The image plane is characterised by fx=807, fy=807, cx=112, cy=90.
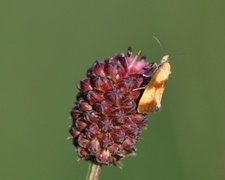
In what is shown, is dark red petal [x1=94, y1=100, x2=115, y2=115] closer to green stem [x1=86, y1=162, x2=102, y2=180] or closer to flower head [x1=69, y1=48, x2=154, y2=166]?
flower head [x1=69, y1=48, x2=154, y2=166]

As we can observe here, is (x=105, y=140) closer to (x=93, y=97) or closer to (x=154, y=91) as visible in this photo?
(x=93, y=97)

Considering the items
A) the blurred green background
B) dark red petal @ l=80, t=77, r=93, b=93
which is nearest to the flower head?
dark red petal @ l=80, t=77, r=93, b=93

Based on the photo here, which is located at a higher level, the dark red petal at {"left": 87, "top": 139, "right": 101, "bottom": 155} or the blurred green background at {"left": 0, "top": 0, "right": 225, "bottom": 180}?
the blurred green background at {"left": 0, "top": 0, "right": 225, "bottom": 180}

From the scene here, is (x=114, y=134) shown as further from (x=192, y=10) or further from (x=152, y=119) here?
(x=192, y=10)

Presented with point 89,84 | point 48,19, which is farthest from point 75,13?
point 89,84

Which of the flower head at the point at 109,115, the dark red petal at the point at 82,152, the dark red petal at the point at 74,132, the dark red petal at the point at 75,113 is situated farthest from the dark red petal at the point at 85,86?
the dark red petal at the point at 82,152

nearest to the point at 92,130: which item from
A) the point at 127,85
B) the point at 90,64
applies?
the point at 127,85

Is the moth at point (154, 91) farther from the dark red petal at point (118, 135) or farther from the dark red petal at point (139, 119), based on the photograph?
the dark red petal at point (118, 135)
